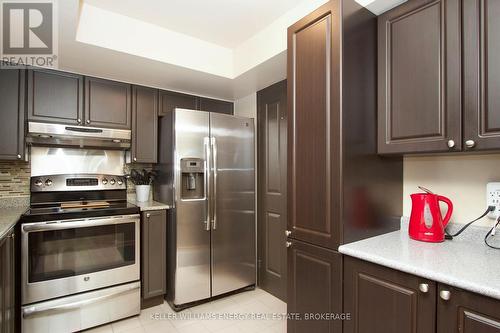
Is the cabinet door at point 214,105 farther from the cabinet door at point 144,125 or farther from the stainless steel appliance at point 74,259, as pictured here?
the stainless steel appliance at point 74,259

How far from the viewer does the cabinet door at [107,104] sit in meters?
2.34

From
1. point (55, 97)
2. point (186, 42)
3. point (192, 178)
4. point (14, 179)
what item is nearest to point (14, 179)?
point (14, 179)

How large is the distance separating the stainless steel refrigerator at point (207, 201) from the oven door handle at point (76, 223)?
1.21 feet

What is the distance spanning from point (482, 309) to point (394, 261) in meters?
0.29

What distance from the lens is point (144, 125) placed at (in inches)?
102

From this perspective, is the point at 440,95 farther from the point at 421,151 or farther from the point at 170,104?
the point at 170,104

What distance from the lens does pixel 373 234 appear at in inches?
57.6

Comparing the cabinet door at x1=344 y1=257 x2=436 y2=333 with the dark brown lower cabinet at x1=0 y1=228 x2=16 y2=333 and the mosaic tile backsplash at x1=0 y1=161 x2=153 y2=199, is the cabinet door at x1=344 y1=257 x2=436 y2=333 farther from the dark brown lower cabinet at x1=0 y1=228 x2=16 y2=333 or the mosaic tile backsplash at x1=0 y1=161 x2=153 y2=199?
the mosaic tile backsplash at x1=0 y1=161 x2=153 y2=199

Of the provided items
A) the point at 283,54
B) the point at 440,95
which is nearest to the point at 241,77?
the point at 283,54

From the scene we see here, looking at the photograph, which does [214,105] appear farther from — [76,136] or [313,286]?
[313,286]

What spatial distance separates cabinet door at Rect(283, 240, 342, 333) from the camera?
1321 millimetres

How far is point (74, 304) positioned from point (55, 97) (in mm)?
1654

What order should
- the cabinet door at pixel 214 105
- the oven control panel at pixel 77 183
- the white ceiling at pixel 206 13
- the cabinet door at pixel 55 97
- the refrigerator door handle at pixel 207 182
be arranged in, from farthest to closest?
the cabinet door at pixel 214 105
the refrigerator door handle at pixel 207 182
the oven control panel at pixel 77 183
the cabinet door at pixel 55 97
the white ceiling at pixel 206 13

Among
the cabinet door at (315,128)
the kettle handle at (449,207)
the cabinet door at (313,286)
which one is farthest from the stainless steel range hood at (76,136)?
the kettle handle at (449,207)
